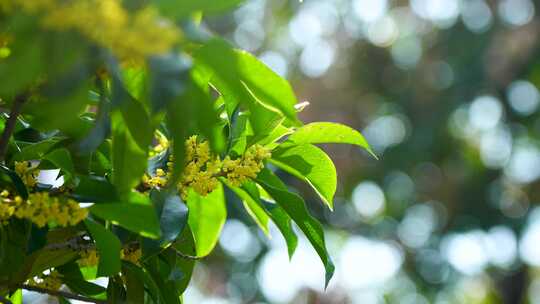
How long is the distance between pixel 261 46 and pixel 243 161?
27.4 ft

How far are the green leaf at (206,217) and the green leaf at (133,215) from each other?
27 cm

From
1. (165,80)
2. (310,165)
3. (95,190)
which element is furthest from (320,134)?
(165,80)

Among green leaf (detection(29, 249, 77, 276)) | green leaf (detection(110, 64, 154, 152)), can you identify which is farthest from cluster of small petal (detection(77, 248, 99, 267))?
green leaf (detection(110, 64, 154, 152))

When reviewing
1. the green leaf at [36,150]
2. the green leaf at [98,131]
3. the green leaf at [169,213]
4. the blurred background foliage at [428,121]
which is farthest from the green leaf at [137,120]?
the blurred background foliage at [428,121]

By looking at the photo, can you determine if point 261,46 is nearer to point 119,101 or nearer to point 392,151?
point 392,151

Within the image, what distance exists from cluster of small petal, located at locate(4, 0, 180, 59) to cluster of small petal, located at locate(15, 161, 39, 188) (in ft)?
1.66

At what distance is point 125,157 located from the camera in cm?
119

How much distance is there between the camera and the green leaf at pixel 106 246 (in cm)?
135

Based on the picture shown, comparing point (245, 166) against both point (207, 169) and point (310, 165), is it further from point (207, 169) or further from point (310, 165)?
point (310, 165)

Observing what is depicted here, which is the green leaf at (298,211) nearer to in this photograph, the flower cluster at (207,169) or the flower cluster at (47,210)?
the flower cluster at (207,169)

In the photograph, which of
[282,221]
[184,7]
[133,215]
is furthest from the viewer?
[282,221]

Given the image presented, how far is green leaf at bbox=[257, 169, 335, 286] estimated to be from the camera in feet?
4.95

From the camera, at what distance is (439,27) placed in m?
10.3

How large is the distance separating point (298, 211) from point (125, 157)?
0.42m
